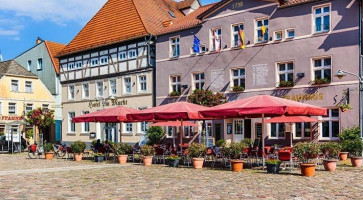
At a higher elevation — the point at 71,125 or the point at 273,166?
the point at 71,125

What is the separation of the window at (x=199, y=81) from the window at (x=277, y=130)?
6.14 meters

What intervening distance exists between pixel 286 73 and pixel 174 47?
9365 mm

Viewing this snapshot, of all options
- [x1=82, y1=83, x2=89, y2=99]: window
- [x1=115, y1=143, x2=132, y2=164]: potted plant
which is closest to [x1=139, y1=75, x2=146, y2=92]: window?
[x1=82, y1=83, x2=89, y2=99]: window

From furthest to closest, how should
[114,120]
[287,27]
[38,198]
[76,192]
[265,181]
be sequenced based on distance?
[287,27] → [114,120] → [265,181] → [76,192] → [38,198]

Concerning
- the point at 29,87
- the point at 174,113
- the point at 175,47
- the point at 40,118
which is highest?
the point at 175,47

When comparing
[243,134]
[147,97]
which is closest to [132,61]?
[147,97]

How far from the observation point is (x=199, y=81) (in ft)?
100

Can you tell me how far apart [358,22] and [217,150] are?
1079 cm

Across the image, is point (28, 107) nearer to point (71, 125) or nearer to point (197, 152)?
point (71, 125)

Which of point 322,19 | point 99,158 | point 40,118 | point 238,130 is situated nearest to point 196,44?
point 238,130

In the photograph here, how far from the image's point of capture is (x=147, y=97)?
1336 inches

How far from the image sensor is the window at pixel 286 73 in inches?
1009

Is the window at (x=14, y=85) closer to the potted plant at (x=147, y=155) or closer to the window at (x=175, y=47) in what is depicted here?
the window at (x=175, y=47)

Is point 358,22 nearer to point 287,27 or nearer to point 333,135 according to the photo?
point 287,27
